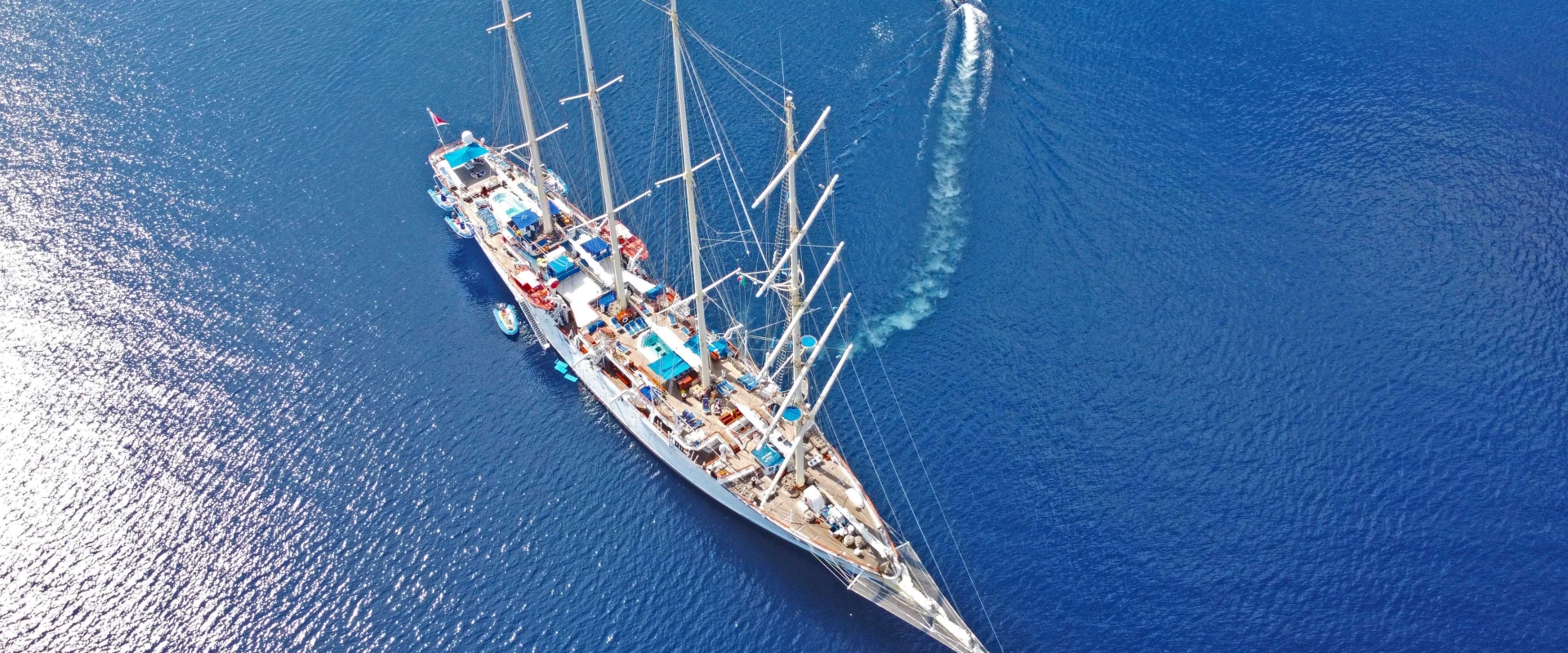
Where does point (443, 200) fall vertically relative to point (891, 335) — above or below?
below

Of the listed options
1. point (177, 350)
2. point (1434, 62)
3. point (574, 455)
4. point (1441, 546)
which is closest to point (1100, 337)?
point (1441, 546)

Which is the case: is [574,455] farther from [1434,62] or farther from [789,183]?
[1434,62]

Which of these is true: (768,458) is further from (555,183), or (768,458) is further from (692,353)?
(555,183)

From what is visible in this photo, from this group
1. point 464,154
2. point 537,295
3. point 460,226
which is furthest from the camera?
point 464,154

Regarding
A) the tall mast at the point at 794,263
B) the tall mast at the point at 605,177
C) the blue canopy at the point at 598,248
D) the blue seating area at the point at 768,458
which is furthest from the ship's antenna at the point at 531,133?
the blue seating area at the point at 768,458

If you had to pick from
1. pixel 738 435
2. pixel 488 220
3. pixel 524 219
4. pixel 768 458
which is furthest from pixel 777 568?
pixel 488 220

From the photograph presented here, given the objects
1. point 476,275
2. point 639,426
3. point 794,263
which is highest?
point 794,263

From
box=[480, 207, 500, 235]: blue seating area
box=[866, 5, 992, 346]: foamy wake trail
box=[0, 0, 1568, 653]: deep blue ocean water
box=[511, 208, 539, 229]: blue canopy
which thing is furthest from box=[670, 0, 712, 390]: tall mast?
box=[480, 207, 500, 235]: blue seating area
